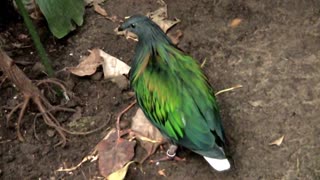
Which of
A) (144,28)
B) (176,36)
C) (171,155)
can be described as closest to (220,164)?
(171,155)

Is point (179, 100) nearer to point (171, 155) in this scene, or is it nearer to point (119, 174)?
point (171, 155)

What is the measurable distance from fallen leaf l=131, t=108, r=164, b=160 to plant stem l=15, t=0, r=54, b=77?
0.67m

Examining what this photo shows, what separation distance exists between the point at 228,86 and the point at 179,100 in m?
0.70

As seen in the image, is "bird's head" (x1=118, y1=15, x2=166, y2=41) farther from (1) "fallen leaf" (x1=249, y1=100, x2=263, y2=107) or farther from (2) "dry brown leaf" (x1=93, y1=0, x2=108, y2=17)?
(2) "dry brown leaf" (x1=93, y1=0, x2=108, y2=17)

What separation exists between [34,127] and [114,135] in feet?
1.78

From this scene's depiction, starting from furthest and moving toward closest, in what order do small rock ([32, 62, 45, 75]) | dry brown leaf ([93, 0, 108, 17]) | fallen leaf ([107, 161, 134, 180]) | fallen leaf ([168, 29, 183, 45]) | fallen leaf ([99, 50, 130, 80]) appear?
1. dry brown leaf ([93, 0, 108, 17])
2. fallen leaf ([168, 29, 183, 45])
3. small rock ([32, 62, 45, 75])
4. fallen leaf ([99, 50, 130, 80])
5. fallen leaf ([107, 161, 134, 180])

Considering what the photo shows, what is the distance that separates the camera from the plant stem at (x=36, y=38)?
383 centimetres

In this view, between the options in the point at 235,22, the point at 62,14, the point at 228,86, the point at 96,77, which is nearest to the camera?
the point at 228,86

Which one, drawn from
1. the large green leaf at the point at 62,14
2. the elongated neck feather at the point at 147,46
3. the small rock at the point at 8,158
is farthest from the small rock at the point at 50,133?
the large green leaf at the point at 62,14

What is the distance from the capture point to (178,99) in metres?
3.68

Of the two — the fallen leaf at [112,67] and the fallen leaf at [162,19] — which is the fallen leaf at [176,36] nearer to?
the fallen leaf at [162,19]

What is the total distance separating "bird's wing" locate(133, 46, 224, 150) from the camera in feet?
11.8

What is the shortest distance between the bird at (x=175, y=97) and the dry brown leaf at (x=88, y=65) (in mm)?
550

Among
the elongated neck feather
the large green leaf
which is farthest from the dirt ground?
the elongated neck feather
